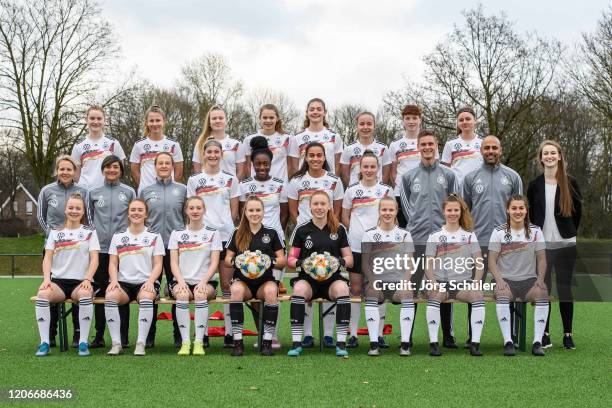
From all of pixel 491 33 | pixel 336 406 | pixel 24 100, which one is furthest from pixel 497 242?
pixel 24 100

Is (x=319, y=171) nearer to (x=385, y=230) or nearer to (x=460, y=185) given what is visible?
(x=385, y=230)

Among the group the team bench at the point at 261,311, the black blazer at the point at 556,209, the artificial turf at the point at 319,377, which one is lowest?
the artificial turf at the point at 319,377

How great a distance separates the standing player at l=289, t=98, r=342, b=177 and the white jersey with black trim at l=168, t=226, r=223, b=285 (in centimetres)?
136

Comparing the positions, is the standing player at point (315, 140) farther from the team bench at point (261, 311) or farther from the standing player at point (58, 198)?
the standing player at point (58, 198)

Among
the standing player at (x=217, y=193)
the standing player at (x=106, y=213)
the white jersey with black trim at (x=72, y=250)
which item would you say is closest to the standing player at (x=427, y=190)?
the standing player at (x=217, y=193)

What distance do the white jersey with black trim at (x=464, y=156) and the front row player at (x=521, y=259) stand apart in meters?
0.95

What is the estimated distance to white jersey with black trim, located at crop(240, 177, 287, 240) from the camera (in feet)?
25.4

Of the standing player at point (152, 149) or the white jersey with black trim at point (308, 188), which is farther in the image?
the standing player at point (152, 149)

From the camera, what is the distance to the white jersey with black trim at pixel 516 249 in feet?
23.9

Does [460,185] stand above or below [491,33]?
below

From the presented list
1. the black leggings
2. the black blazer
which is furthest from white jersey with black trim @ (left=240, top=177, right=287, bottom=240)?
the black leggings

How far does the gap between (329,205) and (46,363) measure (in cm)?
294

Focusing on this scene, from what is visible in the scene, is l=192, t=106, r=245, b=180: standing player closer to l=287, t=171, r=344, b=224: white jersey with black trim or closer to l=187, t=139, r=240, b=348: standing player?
l=187, t=139, r=240, b=348: standing player

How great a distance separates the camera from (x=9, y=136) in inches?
1233
